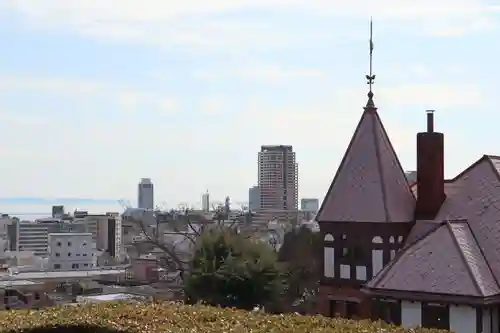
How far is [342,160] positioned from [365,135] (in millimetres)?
928

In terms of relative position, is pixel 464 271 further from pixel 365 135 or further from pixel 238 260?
pixel 238 260

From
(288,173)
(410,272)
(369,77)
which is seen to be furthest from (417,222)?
(288,173)

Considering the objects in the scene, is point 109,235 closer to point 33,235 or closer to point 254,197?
point 33,235

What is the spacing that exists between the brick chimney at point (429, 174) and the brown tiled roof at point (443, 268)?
1293 mm

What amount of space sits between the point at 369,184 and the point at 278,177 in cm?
11626

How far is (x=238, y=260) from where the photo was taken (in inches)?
1157

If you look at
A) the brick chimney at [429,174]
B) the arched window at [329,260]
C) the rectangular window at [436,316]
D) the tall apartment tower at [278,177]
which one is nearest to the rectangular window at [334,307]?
the arched window at [329,260]

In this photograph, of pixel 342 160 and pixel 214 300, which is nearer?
pixel 342 160

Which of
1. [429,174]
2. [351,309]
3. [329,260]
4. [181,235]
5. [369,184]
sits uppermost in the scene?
[429,174]

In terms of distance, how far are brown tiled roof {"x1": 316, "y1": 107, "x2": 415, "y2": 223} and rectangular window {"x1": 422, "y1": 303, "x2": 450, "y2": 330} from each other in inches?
122

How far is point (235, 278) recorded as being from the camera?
28.6 m

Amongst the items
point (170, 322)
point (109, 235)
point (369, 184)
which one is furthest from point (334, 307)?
point (109, 235)

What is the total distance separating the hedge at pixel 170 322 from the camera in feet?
29.2

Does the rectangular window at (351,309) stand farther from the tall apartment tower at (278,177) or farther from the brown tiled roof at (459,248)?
the tall apartment tower at (278,177)
